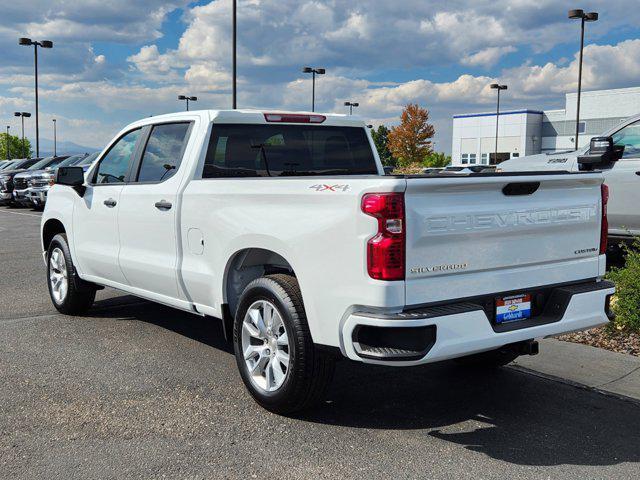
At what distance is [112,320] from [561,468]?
4744 mm

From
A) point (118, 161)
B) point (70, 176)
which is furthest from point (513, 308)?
point (70, 176)

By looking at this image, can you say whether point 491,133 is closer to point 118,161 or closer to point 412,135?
point 412,135

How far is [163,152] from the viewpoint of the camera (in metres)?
5.81

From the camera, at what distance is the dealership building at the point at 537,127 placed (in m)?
70.6

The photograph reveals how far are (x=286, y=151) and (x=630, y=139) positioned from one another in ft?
19.4

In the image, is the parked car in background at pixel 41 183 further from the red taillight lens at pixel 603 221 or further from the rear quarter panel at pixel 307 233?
the red taillight lens at pixel 603 221

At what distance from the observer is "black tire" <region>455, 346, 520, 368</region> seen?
17.3 feet

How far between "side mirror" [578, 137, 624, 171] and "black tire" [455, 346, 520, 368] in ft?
15.8

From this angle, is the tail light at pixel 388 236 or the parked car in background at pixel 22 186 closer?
the tail light at pixel 388 236

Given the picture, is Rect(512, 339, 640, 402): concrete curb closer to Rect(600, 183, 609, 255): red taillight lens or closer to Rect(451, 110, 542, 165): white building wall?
Rect(600, 183, 609, 255): red taillight lens

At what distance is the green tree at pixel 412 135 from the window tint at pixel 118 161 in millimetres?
77130

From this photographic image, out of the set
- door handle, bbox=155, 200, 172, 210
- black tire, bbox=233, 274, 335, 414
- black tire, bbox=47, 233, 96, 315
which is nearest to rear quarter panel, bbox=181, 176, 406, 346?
black tire, bbox=233, 274, 335, 414

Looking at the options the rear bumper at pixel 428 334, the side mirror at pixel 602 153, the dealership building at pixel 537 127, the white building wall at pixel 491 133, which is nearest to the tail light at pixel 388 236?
the rear bumper at pixel 428 334

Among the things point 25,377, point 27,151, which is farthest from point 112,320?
point 27,151
